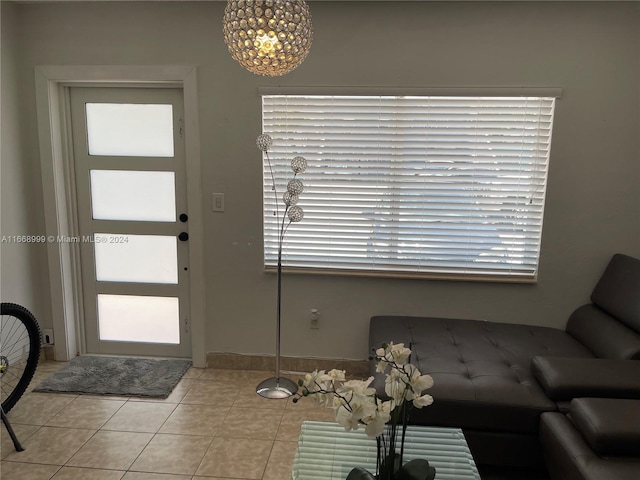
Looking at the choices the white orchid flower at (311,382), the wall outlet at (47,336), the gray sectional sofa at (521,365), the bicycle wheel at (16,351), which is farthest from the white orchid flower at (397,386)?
the wall outlet at (47,336)

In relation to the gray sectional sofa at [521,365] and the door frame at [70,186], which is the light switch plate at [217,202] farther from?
the gray sectional sofa at [521,365]

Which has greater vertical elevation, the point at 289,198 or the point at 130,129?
the point at 130,129

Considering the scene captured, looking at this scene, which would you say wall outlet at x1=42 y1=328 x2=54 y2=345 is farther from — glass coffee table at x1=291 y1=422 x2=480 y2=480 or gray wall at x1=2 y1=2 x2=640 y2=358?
glass coffee table at x1=291 y1=422 x2=480 y2=480

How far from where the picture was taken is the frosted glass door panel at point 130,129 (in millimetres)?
3400

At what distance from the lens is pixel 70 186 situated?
349 cm

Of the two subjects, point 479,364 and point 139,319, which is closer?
point 479,364

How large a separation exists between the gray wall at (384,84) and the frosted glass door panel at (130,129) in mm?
333

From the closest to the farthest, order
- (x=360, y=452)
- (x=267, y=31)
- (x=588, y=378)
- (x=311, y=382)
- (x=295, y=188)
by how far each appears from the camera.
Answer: (x=311, y=382) → (x=267, y=31) → (x=360, y=452) → (x=588, y=378) → (x=295, y=188)

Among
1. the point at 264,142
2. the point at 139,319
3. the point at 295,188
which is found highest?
the point at 264,142

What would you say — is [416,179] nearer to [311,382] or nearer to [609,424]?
[609,424]

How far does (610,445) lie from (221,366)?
2.52 meters

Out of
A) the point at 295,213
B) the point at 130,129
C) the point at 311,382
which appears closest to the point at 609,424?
the point at 311,382

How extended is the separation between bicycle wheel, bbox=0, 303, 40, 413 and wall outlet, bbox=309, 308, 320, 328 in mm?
1738

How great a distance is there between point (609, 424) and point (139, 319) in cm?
312
